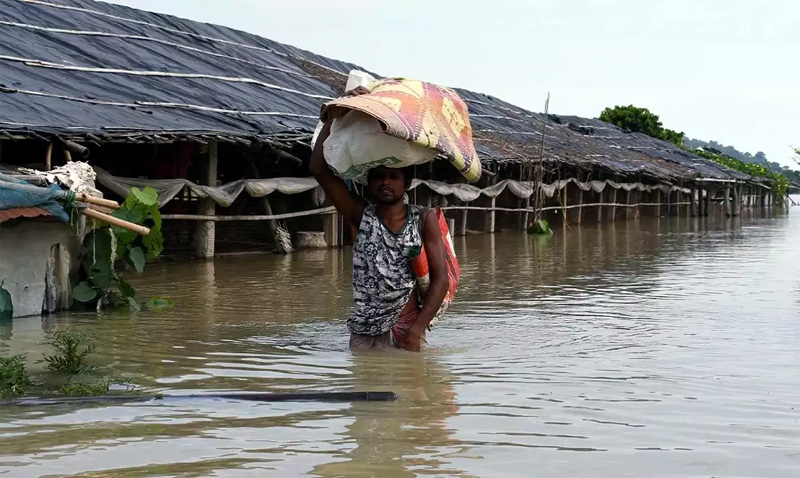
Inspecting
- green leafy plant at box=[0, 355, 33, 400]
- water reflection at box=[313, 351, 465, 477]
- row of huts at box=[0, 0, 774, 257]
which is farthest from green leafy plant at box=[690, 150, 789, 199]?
green leafy plant at box=[0, 355, 33, 400]

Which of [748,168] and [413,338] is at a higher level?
[748,168]

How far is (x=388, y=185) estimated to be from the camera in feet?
17.9

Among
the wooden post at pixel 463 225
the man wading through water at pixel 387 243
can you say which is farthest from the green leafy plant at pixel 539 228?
the man wading through water at pixel 387 243

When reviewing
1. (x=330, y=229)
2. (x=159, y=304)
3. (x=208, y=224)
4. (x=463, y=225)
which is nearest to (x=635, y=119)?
(x=463, y=225)

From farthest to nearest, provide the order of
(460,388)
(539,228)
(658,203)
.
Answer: (658,203) < (539,228) < (460,388)

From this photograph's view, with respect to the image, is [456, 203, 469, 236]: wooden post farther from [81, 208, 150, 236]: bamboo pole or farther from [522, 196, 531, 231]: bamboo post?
[81, 208, 150, 236]: bamboo pole

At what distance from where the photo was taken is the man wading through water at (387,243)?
5.49 metres

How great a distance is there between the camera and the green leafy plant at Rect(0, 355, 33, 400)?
462cm

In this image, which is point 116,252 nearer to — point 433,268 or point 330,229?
point 433,268

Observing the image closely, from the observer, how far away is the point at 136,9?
18922 mm

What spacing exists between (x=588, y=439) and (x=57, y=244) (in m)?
5.31

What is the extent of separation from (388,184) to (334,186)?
34cm

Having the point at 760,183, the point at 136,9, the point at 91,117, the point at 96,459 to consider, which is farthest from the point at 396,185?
the point at 760,183

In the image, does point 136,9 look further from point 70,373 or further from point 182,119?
point 70,373
